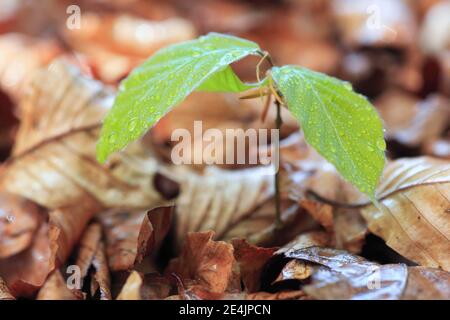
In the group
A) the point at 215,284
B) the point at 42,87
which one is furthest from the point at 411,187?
the point at 42,87

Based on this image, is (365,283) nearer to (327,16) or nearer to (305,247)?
(305,247)

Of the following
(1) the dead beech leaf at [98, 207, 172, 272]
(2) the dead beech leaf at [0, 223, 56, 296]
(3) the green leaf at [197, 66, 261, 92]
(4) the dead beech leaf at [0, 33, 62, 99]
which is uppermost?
(3) the green leaf at [197, 66, 261, 92]

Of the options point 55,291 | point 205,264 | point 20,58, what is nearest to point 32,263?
point 55,291

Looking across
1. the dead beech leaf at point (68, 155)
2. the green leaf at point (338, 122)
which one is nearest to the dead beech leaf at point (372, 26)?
the dead beech leaf at point (68, 155)

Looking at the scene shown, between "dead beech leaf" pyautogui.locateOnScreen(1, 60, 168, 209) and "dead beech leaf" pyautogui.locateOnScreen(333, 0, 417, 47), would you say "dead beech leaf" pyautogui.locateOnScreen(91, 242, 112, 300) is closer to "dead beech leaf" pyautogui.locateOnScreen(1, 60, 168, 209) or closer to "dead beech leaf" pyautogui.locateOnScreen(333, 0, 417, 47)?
"dead beech leaf" pyautogui.locateOnScreen(1, 60, 168, 209)

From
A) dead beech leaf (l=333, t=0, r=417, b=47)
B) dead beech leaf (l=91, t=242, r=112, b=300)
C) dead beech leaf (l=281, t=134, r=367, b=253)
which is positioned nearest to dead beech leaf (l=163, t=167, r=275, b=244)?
dead beech leaf (l=281, t=134, r=367, b=253)
